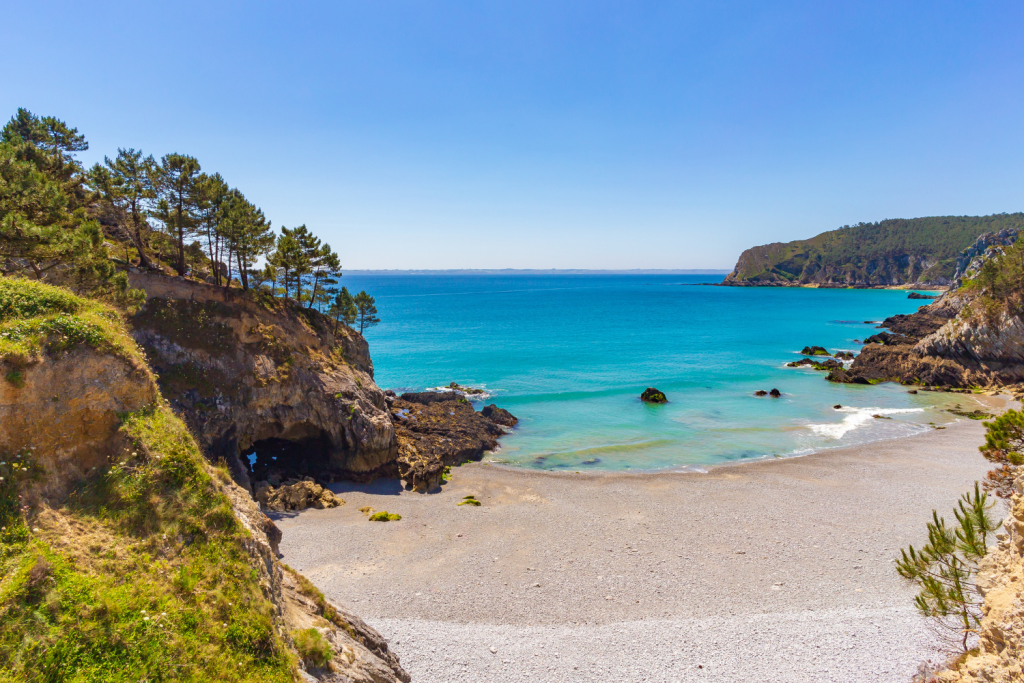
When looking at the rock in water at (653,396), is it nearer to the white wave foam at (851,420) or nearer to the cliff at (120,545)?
the white wave foam at (851,420)

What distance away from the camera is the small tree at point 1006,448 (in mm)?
12703

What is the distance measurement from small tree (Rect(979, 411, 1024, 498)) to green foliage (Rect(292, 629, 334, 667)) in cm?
1717

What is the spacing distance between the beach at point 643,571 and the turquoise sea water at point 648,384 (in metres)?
6.80

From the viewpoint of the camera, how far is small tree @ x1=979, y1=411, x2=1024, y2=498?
1270 centimetres

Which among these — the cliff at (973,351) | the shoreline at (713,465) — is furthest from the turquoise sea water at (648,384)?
the cliff at (973,351)

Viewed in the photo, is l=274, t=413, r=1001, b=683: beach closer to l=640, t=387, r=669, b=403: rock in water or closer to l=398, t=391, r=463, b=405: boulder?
l=398, t=391, r=463, b=405: boulder

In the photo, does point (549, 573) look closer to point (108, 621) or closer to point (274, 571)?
point (274, 571)

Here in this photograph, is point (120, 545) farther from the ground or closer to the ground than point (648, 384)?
farther from the ground

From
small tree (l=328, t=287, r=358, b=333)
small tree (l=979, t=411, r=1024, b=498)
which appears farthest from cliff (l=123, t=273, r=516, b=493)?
small tree (l=979, t=411, r=1024, b=498)

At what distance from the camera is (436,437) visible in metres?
36.1

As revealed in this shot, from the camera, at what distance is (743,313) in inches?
5482

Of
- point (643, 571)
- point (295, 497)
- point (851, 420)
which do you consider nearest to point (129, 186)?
point (295, 497)

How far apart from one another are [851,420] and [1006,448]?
34.1m

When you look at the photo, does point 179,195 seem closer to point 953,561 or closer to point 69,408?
point 69,408
